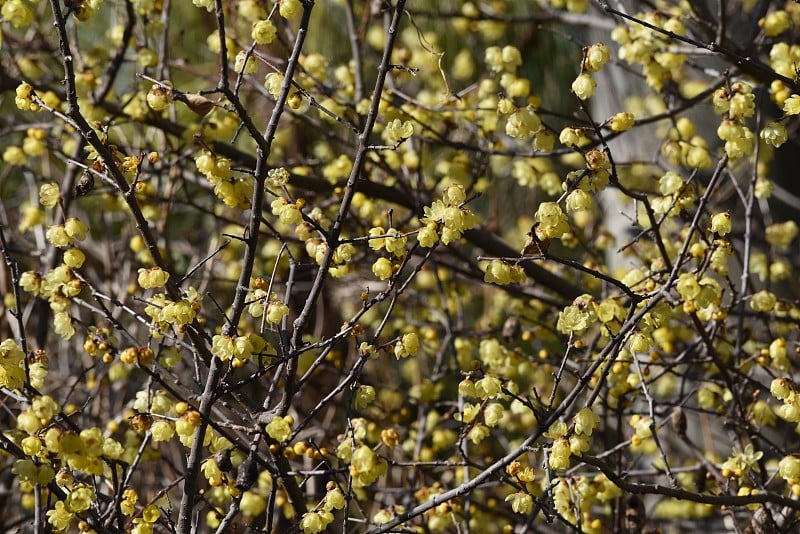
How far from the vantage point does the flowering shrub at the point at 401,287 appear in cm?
198

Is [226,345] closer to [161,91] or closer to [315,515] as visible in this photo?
[315,515]

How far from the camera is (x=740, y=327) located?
2814mm

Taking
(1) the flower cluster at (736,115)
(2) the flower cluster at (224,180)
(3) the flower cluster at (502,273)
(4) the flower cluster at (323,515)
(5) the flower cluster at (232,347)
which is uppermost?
(1) the flower cluster at (736,115)

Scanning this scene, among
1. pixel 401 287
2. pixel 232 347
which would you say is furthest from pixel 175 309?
pixel 401 287

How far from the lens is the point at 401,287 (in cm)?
213

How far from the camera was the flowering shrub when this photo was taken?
1.98 m

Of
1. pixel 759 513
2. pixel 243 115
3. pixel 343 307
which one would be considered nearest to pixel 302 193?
pixel 243 115

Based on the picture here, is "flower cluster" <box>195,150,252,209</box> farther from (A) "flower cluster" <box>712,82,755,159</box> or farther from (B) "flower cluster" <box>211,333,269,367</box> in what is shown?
(A) "flower cluster" <box>712,82,755,159</box>

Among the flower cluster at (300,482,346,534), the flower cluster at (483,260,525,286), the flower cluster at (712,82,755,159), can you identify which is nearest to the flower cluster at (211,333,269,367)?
the flower cluster at (300,482,346,534)

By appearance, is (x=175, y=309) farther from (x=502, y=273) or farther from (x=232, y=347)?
(x=502, y=273)

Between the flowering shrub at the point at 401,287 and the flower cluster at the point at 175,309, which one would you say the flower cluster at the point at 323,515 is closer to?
the flowering shrub at the point at 401,287

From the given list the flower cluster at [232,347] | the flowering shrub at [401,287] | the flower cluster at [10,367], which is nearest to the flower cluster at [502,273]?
the flowering shrub at [401,287]

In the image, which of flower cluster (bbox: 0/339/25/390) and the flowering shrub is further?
the flowering shrub

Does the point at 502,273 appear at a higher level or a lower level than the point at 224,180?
lower
